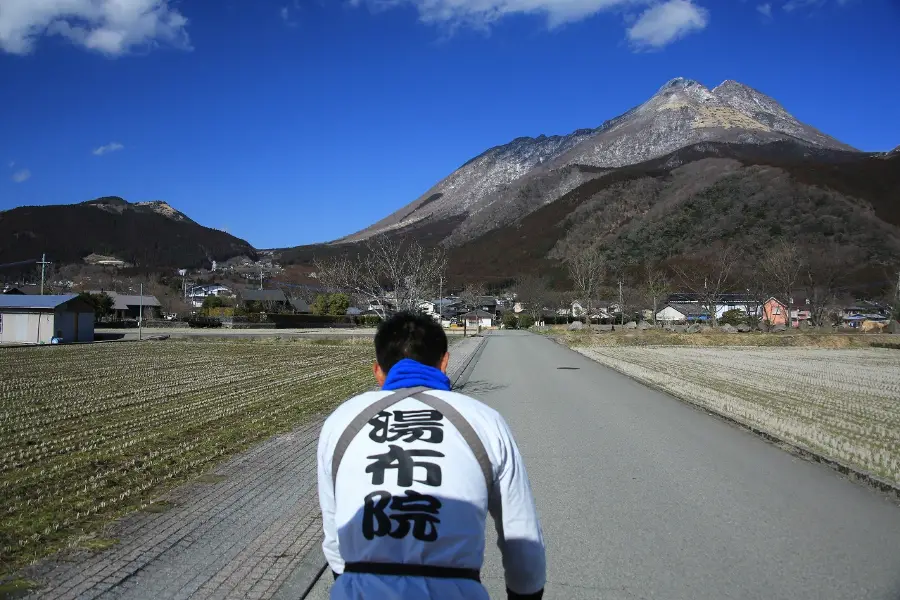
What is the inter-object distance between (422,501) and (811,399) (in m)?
14.9

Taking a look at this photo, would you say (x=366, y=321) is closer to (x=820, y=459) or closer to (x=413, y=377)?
(x=820, y=459)

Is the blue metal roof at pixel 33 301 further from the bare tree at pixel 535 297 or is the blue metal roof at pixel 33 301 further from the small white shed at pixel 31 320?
the bare tree at pixel 535 297

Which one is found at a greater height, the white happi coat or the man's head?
the man's head

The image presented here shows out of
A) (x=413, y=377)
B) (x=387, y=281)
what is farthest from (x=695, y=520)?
(x=387, y=281)

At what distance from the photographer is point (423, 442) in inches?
81.4

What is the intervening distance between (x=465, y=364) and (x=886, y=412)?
14.4 meters

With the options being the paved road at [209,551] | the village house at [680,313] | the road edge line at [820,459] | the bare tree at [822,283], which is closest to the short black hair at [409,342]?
the paved road at [209,551]

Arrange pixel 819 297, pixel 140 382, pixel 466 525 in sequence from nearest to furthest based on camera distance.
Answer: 1. pixel 466 525
2. pixel 140 382
3. pixel 819 297

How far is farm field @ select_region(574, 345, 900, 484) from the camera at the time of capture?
882 centimetres

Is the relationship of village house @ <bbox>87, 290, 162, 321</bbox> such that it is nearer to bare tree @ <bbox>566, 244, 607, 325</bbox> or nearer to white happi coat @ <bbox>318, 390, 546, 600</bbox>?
bare tree @ <bbox>566, 244, 607, 325</bbox>

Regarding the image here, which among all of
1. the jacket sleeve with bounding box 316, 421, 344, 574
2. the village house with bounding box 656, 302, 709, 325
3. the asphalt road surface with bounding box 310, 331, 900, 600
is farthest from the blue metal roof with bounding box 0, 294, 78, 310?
the village house with bounding box 656, 302, 709, 325

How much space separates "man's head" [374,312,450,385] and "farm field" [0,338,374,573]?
341 cm

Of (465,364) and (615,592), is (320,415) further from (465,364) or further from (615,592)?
(465,364)

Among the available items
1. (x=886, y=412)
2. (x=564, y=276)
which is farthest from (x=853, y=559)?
(x=564, y=276)
